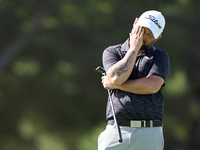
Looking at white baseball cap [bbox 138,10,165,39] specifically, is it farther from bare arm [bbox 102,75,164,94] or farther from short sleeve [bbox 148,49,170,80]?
bare arm [bbox 102,75,164,94]

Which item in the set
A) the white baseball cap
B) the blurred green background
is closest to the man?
the white baseball cap

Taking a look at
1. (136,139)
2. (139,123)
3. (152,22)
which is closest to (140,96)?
(139,123)

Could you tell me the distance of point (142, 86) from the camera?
10.4 feet

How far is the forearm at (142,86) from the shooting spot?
3.18 m

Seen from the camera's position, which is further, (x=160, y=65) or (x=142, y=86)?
(x=160, y=65)

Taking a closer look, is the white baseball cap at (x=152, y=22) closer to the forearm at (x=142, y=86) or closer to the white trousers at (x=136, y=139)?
the forearm at (x=142, y=86)

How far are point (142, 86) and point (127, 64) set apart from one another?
185 millimetres

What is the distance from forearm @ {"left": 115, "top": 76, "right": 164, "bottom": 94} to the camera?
3.18 metres

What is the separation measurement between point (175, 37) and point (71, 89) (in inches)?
137

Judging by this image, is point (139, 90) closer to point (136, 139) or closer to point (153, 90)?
point (153, 90)

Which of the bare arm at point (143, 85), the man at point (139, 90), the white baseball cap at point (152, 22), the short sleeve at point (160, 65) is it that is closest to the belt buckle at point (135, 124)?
the man at point (139, 90)

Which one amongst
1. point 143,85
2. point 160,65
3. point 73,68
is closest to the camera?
point 143,85

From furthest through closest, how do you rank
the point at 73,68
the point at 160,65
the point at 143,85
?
the point at 73,68 → the point at 160,65 → the point at 143,85

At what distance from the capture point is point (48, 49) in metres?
12.3
